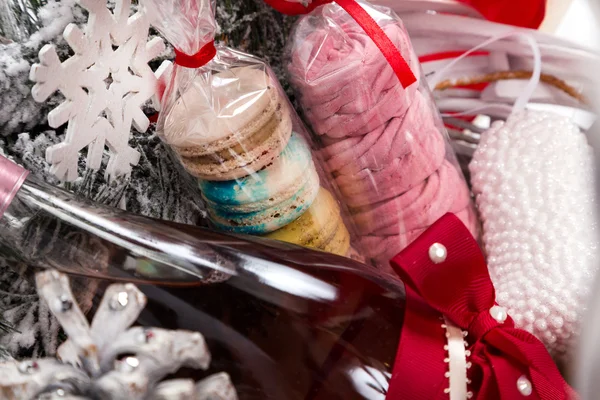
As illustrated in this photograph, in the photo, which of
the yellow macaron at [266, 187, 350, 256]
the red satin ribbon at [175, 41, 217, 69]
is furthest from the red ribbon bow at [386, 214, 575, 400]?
the red satin ribbon at [175, 41, 217, 69]

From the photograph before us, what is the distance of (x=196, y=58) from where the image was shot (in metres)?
0.56

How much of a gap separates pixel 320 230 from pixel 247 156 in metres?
0.11

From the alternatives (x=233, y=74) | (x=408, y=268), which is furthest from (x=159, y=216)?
(x=408, y=268)

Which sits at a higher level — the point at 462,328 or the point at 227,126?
the point at 227,126

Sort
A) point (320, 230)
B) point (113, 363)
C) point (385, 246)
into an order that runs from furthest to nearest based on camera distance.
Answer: point (385, 246), point (320, 230), point (113, 363)

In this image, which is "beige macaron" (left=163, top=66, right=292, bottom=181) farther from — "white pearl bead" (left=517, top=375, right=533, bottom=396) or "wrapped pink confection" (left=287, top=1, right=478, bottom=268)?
"white pearl bead" (left=517, top=375, right=533, bottom=396)

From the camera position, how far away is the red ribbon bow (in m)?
0.46

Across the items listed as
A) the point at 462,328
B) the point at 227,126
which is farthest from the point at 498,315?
the point at 227,126

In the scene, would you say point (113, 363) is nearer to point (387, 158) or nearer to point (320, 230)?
point (320, 230)

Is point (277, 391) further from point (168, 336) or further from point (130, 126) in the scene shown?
point (130, 126)

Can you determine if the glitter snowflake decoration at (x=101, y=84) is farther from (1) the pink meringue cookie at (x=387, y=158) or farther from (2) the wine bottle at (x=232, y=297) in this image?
(1) the pink meringue cookie at (x=387, y=158)

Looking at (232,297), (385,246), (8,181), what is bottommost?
(385,246)

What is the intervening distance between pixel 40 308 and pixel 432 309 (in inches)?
13.3

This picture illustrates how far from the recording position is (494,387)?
1.51 ft
